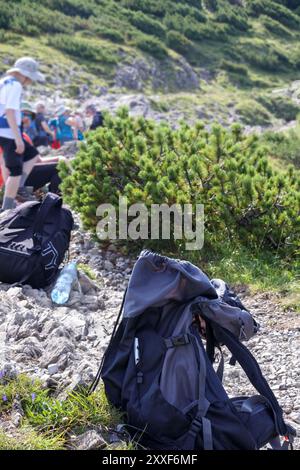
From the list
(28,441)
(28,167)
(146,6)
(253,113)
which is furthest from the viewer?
(146,6)

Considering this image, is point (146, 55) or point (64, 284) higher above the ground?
point (64, 284)

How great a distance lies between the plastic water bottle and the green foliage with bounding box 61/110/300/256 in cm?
123

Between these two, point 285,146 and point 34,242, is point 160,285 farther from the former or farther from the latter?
point 285,146

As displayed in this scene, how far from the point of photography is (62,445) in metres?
2.75

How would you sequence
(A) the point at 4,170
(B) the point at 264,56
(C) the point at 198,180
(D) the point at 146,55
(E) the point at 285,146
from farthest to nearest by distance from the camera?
(B) the point at 264,56, (D) the point at 146,55, (E) the point at 285,146, (A) the point at 4,170, (C) the point at 198,180

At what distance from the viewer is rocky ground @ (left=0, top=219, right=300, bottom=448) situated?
3.38 meters

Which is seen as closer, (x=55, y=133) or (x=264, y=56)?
(x=55, y=133)

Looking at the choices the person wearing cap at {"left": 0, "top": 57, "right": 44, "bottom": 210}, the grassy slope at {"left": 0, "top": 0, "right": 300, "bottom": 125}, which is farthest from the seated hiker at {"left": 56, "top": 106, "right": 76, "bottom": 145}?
the grassy slope at {"left": 0, "top": 0, "right": 300, "bottom": 125}

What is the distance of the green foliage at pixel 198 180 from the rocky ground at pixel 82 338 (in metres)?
0.93

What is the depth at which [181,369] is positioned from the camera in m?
2.85

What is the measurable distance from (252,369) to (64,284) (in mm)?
2273

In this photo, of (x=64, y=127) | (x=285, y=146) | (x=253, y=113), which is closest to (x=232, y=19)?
(x=253, y=113)
